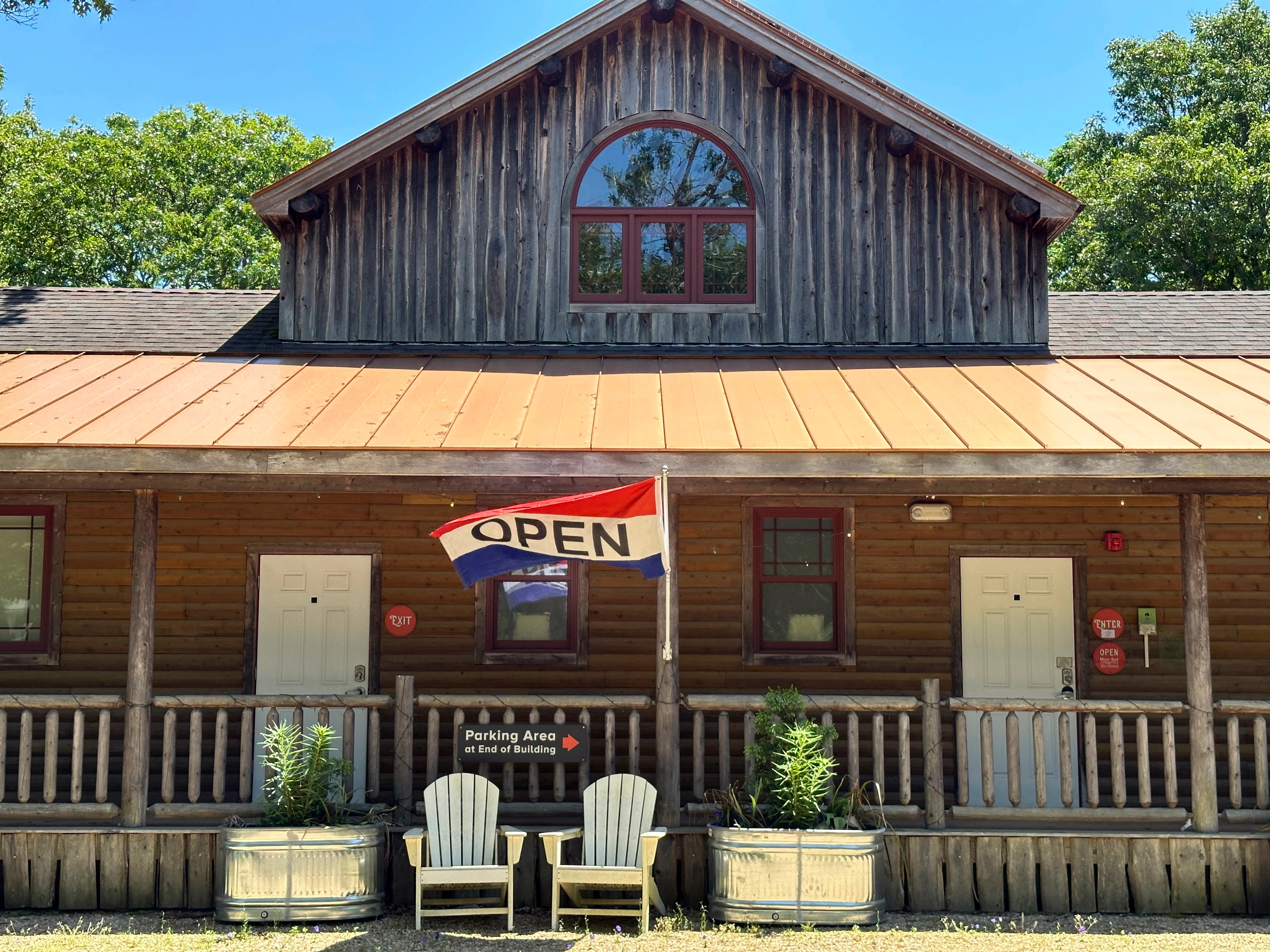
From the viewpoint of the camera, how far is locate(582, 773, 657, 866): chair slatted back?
7707mm

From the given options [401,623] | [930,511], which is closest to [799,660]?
[930,511]

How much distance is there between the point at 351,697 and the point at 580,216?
4924 mm

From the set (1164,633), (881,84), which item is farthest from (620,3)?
(1164,633)

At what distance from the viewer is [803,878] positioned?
24.5 feet

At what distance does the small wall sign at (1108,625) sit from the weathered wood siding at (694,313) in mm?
2527

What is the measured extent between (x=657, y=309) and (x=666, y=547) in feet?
13.4

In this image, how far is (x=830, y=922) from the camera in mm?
7445

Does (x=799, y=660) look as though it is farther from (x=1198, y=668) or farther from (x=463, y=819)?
(x=463, y=819)

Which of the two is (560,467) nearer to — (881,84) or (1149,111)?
(881,84)

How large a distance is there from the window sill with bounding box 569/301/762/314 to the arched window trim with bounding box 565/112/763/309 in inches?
0.8

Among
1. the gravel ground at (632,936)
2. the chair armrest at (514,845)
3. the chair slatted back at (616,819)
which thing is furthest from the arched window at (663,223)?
the gravel ground at (632,936)

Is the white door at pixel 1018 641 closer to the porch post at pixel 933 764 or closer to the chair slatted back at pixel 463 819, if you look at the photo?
the porch post at pixel 933 764

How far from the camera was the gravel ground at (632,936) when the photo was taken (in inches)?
280

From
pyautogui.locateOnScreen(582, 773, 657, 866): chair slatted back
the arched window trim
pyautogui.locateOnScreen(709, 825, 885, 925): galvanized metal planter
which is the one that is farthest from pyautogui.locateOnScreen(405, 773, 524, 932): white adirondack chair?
the arched window trim
